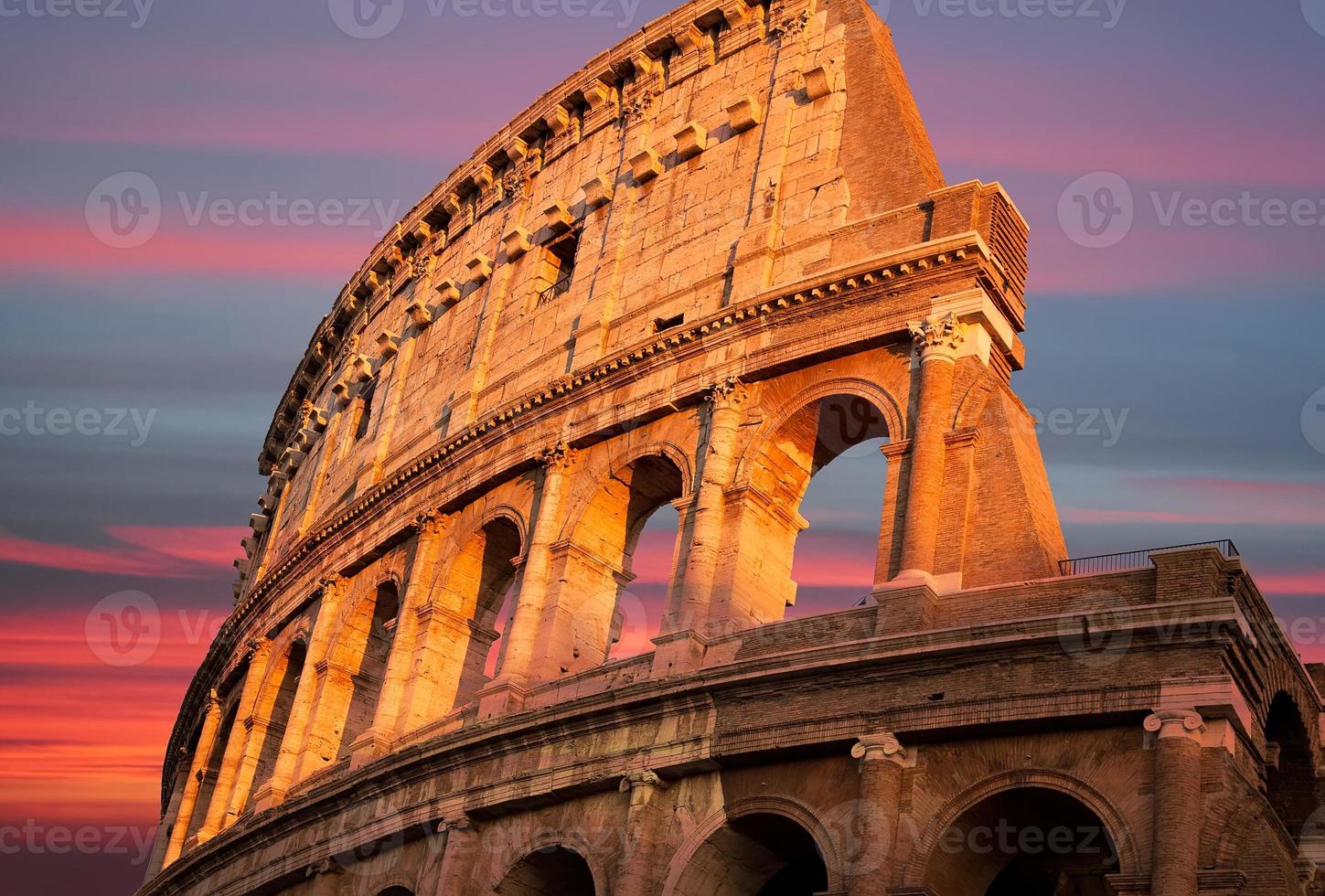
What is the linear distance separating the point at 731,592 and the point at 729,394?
355 centimetres

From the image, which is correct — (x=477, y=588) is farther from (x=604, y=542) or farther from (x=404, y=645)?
(x=604, y=542)

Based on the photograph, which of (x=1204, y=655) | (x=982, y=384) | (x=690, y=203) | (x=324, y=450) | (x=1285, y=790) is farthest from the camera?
(x=324, y=450)

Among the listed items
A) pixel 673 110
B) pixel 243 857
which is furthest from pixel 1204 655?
pixel 243 857

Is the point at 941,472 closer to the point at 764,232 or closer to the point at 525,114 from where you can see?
the point at 764,232

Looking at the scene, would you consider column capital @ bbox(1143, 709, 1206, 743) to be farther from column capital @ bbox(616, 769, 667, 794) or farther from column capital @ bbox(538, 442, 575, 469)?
column capital @ bbox(538, 442, 575, 469)

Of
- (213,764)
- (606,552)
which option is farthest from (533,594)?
(213,764)

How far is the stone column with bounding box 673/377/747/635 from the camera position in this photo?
24.5 m

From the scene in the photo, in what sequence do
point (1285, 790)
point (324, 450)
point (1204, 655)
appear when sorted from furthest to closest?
point (324, 450)
point (1285, 790)
point (1204, 655)

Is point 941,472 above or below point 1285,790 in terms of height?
above

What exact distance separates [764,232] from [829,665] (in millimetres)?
9460

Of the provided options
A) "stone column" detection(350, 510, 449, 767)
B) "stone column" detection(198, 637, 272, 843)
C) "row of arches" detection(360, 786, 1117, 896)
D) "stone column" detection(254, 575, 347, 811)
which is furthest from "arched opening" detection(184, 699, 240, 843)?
"row of arches" detection(360, 786, 1117, 896)

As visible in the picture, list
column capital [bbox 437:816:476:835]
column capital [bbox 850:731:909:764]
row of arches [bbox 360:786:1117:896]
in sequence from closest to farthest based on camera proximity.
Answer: row of arches [bbox 360:786:1117:896] < column capital [bbox 850:731:909:764] < column capital [bbox 437:816:476:835]

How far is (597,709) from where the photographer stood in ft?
77.9

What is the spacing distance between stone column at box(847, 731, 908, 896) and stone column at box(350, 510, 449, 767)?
11508 mm
